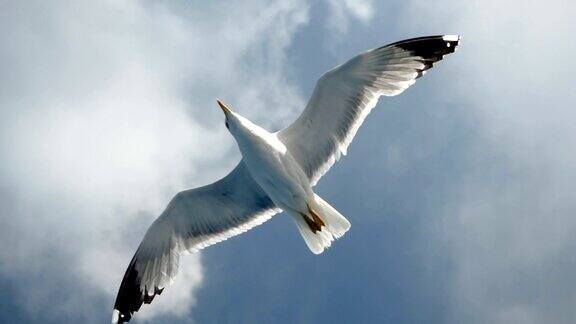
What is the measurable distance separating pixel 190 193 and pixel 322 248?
2257 millimetres

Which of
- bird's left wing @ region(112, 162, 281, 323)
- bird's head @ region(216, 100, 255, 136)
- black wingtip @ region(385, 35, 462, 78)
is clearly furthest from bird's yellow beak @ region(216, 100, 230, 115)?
black wingtip @ region(385, 35, 462, 78)

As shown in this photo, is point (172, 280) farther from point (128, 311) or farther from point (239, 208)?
point (239, 208)

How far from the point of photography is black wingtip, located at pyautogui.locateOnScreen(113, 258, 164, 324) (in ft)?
35.2

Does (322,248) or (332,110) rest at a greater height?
(332,110)

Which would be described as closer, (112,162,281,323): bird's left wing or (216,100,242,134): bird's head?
(216,100,242,134): bird's head

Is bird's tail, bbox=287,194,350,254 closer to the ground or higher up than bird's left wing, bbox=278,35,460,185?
closer to the ground

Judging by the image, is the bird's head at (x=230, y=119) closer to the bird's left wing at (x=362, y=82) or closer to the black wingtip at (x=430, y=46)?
the bird's left wing at (x=362, y=82)

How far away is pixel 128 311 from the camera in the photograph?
10812mm

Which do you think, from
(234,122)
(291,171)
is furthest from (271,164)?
(234,122)

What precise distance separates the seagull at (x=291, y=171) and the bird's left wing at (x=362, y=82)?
1 centimetres

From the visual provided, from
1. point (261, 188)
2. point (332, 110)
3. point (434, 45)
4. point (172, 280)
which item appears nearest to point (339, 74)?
point (332, 110)

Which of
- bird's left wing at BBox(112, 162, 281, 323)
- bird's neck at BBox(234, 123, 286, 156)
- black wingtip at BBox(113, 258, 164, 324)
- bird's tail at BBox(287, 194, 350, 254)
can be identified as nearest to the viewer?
bird's neck at BBox(234, 123, 286, 156)

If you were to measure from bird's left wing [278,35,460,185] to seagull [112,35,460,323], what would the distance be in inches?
0.6

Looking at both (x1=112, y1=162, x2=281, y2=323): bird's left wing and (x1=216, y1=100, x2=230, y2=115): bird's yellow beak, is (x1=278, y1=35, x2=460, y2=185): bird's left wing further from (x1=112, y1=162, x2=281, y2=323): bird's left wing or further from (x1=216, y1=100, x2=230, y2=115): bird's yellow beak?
(x1=112, y1=162, x2=281, y2=323): bird's left wing
